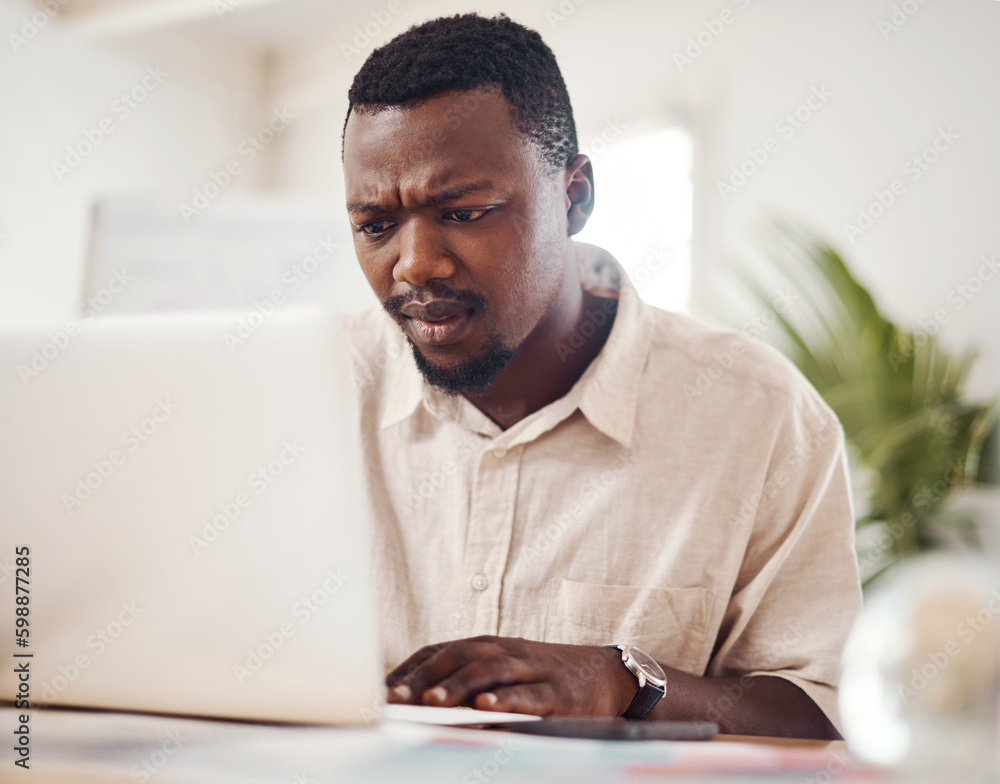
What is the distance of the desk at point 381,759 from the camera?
385 mm

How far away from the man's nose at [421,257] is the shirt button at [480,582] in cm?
35

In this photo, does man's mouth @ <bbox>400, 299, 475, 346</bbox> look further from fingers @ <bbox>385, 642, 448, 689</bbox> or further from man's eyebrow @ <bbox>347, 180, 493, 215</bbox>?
fingers @ <bbox>385, 642, 448, 689</bbox>

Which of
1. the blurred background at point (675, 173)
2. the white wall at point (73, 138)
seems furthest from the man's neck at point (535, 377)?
the white wall at point (73, 138)

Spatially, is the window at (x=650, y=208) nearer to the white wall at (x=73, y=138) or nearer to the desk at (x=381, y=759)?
the white wall at (x=73, y=138)

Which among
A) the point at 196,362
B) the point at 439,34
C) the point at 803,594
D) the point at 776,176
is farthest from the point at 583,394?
the point at 776,176

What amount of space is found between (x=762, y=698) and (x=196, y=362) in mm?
709

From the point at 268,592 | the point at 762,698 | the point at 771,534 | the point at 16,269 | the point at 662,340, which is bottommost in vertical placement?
the point at 762,698

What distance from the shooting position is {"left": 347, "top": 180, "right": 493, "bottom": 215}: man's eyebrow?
96 centimetres

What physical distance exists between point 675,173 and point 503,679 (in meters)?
2.46

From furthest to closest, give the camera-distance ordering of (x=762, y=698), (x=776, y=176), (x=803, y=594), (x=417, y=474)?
(x=776, y=176) → (x=417, y=474) → (x=803, y=594) → (x=762, y=698)

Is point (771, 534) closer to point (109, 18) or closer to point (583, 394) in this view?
point (583, 394)

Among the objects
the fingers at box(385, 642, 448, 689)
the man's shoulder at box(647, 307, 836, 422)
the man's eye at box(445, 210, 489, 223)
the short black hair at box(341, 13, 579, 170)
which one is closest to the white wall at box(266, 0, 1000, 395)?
the man's shoulder at box(647, 307, 836, 422)

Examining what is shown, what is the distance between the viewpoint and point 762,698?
93cm

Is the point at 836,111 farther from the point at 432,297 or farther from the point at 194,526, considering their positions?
the point at 194,526
